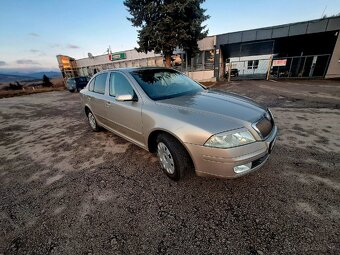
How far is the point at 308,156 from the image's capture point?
3135mm

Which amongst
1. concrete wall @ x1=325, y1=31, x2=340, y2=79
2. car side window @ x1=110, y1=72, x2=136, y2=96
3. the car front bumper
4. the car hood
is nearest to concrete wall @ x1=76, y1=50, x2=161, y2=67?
concrete wall @ x1=325, y1=31, x2=340, y2=79

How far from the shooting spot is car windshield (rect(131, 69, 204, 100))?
2.99 m

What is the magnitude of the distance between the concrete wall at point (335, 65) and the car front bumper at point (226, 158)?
19025 mm

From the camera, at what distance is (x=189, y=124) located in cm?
217

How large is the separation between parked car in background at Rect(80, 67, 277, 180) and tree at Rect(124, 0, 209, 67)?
11.4m

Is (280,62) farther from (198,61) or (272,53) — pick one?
(198,61)

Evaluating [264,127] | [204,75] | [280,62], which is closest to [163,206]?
[264,127]

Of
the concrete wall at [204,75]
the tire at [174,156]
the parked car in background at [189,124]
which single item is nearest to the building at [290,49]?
the concrete wall at [204,75]

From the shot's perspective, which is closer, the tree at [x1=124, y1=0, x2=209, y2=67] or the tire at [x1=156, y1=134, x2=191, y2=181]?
the tire at [x1=156, y1=134, x2=191, y2=181]

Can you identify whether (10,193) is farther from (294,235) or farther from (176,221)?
(294,235)

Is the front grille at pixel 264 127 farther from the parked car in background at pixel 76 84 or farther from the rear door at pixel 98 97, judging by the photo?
the parked car in background at pixel 76 84

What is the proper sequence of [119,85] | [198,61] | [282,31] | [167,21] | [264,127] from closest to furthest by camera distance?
[264,127] → [119,85] → [167,21] → [282,31] → [198,61]

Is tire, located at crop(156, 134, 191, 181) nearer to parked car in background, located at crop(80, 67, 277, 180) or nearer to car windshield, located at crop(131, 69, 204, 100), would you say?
parked car in background, located at crop(80, 67, 277, 180)

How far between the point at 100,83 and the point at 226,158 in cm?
353
